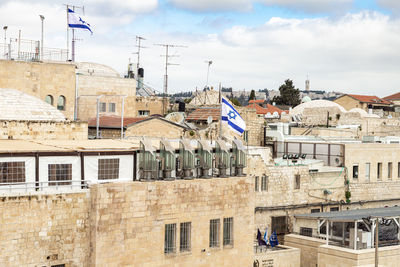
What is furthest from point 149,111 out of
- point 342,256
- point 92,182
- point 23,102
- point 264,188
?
point 92,182

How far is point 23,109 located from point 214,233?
10.6m

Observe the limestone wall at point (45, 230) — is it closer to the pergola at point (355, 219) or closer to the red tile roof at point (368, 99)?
the pergola at point (355, 219)

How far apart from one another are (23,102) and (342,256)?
16.8 m

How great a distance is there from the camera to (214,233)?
947 inches

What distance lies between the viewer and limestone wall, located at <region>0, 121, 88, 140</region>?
24.5 meters

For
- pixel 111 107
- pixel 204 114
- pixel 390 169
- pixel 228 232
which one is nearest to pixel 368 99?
pixel 390 169

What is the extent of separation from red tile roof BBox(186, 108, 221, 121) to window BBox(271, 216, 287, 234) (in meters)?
8.19

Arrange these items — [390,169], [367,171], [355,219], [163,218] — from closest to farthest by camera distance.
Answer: [163,218] → [355,219] → [367,171] → [390,169]

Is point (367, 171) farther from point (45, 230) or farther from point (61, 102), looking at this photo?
point (45, 230)

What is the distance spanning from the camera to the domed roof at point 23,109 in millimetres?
26219

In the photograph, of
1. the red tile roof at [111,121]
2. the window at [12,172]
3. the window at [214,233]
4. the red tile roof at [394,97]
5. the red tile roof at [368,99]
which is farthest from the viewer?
the red tile roof at [394,97]

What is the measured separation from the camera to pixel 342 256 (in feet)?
92.1

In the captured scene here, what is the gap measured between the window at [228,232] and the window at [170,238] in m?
2.75

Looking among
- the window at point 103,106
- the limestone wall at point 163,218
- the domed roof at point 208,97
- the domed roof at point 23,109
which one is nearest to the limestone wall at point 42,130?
the domed roof at point 23,109
